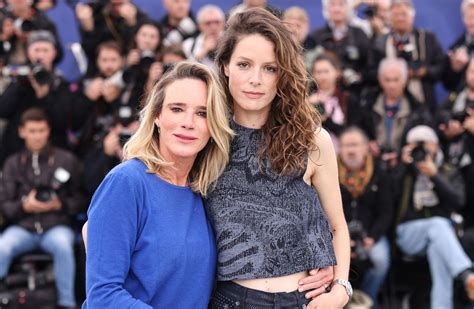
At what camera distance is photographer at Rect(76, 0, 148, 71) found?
8062 millimetres

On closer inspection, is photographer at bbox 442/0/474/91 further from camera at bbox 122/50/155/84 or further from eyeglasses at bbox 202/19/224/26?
camera at bbox 122/50/155/84

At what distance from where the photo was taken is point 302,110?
3.36 meters

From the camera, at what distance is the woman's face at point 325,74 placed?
7281mm

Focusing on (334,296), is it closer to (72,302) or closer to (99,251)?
(99,251)

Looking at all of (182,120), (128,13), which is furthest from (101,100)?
(182,120)

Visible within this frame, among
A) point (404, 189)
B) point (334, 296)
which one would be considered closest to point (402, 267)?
point (404, 189)

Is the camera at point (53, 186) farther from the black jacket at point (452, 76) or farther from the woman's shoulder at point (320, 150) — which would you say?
the woman's shoulder at point (320, 150)

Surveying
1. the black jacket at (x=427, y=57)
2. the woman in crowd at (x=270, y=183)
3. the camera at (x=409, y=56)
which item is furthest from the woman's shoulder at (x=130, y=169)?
the camera at (x=409, y=56)

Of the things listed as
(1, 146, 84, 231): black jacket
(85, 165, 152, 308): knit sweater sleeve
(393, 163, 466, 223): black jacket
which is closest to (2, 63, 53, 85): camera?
(1, 146, 84, 231): black jacket

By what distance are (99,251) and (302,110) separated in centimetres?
97

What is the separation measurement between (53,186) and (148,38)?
159cm

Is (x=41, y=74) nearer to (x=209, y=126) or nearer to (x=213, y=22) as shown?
(x=213, y=22)

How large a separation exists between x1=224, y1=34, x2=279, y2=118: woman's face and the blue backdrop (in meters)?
5.62

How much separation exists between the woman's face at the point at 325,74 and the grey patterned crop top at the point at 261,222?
→ 13.2 ft
